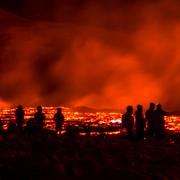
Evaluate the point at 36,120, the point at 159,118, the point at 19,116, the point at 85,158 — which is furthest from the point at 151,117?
the point at 19,116

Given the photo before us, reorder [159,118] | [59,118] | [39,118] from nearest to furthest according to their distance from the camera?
[159,118] → [39,118] → [59,118]

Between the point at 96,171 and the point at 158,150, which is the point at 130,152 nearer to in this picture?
the point at 158,150

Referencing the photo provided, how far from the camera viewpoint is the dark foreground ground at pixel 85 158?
1209cm

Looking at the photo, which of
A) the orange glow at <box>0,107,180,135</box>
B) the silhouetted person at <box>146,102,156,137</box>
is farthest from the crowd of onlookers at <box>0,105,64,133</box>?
the silhouetted person at <box>146,102,156,137</box>

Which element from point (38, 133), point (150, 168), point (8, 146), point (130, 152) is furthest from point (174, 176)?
point (38, 133)

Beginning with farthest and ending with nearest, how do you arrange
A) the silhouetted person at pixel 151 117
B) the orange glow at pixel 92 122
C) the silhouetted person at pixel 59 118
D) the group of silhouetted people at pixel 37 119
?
the orange glow at pixel 92 122, the silhouetted person at pixel 59 118, the group of silhouetted people at pixel 37 119, the silhouetted person at pixel 151 117

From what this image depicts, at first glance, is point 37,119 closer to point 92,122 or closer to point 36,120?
point 36,120

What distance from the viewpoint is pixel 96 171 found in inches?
490

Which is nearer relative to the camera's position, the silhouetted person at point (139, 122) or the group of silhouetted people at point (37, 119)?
the silhouetted person at point (139, 122)

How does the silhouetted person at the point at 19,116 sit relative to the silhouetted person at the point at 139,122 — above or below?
above

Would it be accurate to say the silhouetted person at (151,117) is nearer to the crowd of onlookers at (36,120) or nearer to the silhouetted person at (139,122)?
the silhouetted person at (139,122)

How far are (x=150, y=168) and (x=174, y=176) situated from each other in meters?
1.00

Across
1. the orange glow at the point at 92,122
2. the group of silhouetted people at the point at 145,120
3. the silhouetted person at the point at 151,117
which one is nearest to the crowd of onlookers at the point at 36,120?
the orange glow at the point at 92,122

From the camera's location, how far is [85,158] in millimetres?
→ 14008
